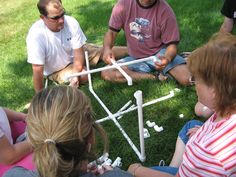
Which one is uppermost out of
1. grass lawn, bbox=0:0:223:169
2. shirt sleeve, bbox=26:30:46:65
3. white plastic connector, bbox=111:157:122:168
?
shirt sleeve, bbox=26:30:46:65

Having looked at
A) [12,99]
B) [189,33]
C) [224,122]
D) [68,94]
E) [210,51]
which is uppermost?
[210,51]

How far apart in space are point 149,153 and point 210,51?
1260mm

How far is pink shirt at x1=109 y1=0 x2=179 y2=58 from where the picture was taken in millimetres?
3160

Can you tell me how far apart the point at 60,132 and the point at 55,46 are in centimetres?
A: 220

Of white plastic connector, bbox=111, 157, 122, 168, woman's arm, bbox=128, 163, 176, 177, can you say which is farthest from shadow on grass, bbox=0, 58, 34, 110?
woman's arm, bbox=128, 163, 176, 177

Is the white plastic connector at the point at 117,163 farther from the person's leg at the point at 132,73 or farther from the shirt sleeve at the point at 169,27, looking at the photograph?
the shirt sleeve at the point at 169,27

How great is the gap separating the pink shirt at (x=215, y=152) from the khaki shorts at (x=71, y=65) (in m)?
2.12

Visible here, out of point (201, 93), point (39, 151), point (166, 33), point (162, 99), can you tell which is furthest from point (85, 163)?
point (166, 33)

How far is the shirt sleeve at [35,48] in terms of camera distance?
3213 mm

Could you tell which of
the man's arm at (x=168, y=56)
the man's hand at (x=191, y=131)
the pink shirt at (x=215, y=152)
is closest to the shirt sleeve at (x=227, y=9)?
the man's arm at (x=168, y=56)

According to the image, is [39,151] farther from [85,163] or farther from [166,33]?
[166,33]

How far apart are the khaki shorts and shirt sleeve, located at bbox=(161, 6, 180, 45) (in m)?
0.83

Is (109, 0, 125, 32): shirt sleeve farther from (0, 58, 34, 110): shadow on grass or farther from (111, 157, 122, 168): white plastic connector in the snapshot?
(111, 157, 122, 168): white plastic connector

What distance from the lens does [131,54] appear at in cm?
345
